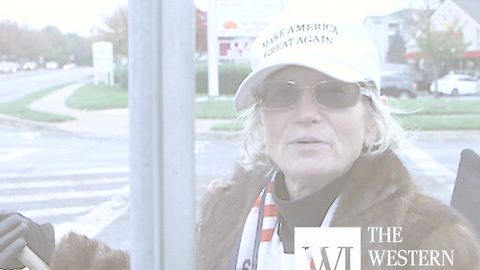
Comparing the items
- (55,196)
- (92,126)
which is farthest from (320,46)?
(92,126)

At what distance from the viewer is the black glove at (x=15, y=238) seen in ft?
Result: 4.72

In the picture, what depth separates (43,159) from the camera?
29.5ft

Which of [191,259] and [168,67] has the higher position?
[168,67]

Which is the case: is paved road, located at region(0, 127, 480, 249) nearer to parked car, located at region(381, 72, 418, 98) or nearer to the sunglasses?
the sunglasses

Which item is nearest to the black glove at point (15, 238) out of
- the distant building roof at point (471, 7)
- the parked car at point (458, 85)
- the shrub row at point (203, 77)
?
the shrub row at point (203, 77)

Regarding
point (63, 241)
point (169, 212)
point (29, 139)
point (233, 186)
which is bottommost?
point (29, 139)

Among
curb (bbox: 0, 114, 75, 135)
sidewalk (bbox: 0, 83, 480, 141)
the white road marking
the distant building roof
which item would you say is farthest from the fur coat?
curb (bbox: 0, 114, 75, 135)

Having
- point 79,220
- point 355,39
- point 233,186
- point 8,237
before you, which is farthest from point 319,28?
point 79,220

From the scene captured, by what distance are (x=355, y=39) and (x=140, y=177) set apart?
626 millimetres

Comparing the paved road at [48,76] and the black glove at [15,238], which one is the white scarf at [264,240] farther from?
the paved road at [48,76]

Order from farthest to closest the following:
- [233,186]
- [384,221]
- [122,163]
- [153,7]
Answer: [122,163]
[233,186]
[384,221]
[153,7]

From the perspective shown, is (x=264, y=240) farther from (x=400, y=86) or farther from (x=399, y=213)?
(x=400, y=86)

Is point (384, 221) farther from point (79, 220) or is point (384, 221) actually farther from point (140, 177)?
point (79, 220)

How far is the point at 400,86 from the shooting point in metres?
15.3
